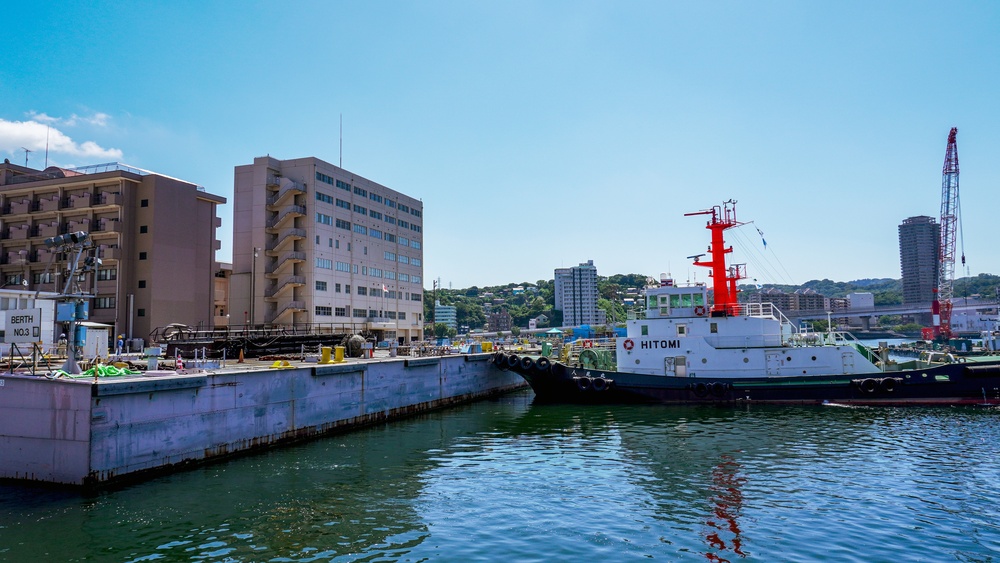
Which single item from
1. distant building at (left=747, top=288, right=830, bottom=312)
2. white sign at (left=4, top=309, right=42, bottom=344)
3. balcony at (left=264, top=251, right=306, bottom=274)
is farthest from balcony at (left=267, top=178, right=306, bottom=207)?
distant building at (left=747, top=288, right=830, bottom=312)

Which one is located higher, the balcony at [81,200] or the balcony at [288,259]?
the balcony at [81,200]

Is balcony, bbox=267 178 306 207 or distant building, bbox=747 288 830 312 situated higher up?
balcony, bbox=267 178 306 207

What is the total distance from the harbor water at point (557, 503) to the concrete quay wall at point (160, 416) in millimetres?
753

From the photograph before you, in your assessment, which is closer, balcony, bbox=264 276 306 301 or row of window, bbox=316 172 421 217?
balcony, bbox=264 276 306 301

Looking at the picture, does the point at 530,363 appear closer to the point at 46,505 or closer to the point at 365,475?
the point at 365,475

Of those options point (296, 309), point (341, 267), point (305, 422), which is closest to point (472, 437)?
point (305, 422)

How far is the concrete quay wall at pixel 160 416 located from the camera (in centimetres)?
1486

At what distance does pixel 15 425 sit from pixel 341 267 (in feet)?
143

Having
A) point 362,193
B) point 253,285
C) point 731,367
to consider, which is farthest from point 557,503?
point 362,193

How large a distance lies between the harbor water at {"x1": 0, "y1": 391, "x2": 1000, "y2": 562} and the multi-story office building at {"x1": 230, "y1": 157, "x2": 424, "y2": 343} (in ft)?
115

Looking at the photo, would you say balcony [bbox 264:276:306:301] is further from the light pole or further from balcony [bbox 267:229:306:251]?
balcony [bbox 267:229:306:251]

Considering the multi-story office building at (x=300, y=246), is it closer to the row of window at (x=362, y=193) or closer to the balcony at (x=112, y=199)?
the row of window at (x=362, y=193)

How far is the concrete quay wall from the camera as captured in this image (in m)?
14.9

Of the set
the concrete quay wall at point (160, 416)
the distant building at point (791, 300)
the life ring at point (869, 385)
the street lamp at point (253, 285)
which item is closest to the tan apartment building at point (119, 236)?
the street lamp at point (253, 285)
